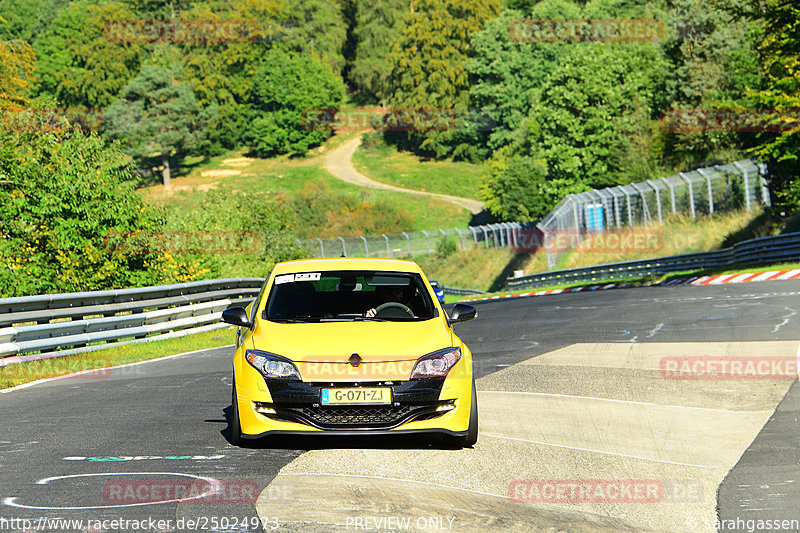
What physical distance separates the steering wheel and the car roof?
58 centimetres

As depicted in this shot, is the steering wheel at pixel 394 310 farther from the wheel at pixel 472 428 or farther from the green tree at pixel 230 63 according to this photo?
the green tree at pixel 230 63

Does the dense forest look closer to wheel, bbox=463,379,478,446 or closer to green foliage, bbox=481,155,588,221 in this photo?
green foliage, bbox=481,155,588,221

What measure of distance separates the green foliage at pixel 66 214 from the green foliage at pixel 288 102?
91699mm

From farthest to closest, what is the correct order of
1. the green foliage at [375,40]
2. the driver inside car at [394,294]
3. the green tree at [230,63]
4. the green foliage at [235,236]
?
1. the green foliage at [375,40]
2. the green tree at [230,63]
3. the green foliage at [235,236]
4. the driver inside car at [394,294]

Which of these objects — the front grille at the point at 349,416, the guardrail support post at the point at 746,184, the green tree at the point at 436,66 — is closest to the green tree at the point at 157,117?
the green tree at the point at 436,66

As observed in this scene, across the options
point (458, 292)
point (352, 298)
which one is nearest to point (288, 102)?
point (458, 292)

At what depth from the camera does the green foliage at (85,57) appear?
12119 cm

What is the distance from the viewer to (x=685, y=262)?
122 ft

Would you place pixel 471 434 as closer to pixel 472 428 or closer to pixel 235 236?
pixel 472 428

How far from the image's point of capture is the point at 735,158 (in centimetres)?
5153

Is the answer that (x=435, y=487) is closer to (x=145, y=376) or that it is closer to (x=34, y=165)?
(x=145, y=376)

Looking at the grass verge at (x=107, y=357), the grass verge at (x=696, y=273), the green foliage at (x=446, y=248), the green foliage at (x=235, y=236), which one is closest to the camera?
the grass verge at (x=107, y=357)

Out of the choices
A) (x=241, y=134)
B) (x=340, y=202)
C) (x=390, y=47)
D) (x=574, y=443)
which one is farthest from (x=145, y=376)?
(x=390, y=47)

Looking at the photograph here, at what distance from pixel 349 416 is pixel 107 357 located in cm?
1060
